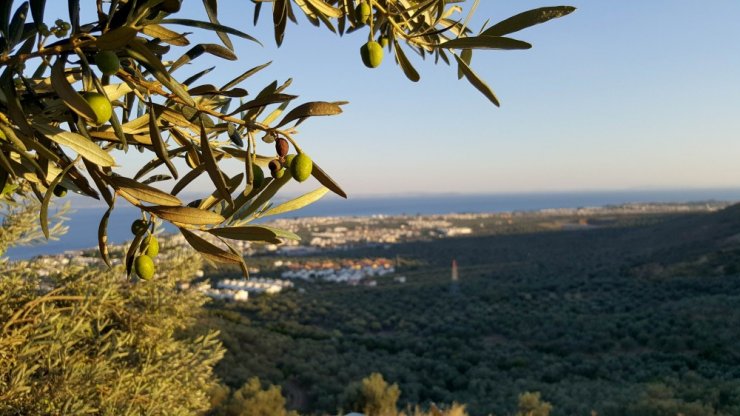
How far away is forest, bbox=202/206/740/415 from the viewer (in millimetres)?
9750

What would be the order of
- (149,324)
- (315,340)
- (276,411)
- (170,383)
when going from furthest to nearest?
1. (315,340)
2. (276,411)
3. (149,324)
4. (170,383)

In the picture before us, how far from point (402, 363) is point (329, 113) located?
13.3 meters

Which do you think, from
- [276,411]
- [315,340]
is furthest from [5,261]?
[315,340]

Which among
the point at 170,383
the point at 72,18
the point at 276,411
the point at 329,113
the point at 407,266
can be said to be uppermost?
the point at 72,18

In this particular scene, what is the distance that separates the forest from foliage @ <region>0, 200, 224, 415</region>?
538 centimetres

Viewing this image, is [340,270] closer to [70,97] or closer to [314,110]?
[314,110]

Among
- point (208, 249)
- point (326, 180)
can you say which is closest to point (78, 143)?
point (208, 249)

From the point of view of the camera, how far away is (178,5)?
2.96ft

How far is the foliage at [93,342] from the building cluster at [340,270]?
33.8 metres

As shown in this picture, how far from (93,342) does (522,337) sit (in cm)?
1611

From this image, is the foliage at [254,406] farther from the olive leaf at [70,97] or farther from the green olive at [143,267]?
the olive leaf at [70,97]

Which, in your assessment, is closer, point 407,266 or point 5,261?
point 5,261

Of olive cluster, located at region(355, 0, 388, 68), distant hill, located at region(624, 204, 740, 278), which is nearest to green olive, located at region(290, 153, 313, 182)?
olive cluster, located at region(355, 0, 388, 68)

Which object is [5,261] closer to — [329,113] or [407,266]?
[329,113]
